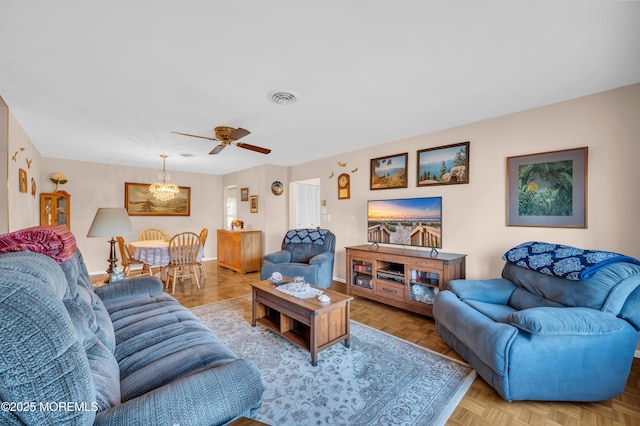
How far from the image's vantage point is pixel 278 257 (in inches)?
157

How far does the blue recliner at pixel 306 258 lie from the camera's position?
11.9ft

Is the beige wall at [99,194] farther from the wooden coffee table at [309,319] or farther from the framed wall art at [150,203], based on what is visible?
the wooden coffee table at [309,319]

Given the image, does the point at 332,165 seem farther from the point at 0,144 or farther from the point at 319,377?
the point at 0,144

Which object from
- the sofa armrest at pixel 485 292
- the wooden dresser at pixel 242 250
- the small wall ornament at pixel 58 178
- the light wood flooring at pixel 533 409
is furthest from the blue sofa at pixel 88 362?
the small wall ornament at pixel 58 178

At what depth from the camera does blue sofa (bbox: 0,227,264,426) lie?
64 cm

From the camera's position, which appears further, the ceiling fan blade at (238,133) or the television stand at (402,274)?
the television stand at (402,274)

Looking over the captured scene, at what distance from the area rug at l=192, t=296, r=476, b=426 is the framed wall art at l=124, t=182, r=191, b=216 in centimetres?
439

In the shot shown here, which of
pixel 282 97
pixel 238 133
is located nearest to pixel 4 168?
pixel 238 133

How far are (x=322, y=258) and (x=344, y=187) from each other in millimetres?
1387

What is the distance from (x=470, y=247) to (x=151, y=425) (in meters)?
3.25

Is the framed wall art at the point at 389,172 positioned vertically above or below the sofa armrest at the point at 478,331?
above

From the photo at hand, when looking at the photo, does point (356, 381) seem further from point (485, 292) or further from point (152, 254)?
point (152, 254)

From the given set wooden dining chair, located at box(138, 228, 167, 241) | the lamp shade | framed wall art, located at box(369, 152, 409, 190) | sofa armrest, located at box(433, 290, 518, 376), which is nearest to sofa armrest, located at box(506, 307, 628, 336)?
sofa armrest, located at box(433, 290, 518, 376)

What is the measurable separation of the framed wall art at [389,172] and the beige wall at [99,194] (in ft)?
15.2
